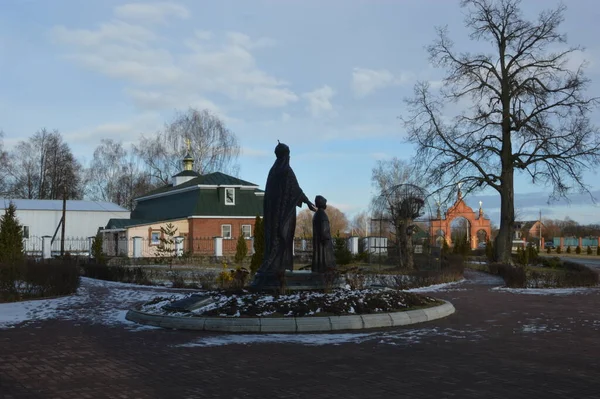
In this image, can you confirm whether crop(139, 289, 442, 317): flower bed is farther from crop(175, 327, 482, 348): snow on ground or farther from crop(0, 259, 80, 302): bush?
crop(0, 259, 80, 302): bush

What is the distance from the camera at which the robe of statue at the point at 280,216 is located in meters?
12.6

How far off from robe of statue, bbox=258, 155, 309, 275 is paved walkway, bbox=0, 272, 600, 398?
287 centimetres

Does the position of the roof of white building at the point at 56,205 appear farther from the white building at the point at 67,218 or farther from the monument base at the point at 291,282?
the monument base at the point at 291,282

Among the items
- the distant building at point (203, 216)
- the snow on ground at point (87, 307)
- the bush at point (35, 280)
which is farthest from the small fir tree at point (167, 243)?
the bush at point (35, 280)

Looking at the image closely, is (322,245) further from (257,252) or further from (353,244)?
(353,244)

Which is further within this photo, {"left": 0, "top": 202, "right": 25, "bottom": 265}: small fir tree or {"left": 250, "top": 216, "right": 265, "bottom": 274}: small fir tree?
{"left": 250, "top": 216, "right": 265, "bottom": 274}: small fir tree

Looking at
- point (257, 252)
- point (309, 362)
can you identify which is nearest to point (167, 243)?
point (257, 252)

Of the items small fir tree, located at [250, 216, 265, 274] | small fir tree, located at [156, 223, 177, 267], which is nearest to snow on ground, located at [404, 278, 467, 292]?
small fir tree, located at [250, 216, 265, 274]

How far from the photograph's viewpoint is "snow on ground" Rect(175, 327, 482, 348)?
9.30 meters

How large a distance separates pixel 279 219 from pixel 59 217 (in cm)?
A: 4207

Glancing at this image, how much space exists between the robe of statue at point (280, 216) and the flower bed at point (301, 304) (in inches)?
36.2

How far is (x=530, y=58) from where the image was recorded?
3003 cm

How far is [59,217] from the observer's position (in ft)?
164

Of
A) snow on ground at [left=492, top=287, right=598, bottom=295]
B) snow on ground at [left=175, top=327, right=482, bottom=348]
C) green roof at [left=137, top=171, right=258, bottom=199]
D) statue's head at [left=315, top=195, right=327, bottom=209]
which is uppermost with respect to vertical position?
green roof at [left=137, top=171, right=258, bottom=199]
